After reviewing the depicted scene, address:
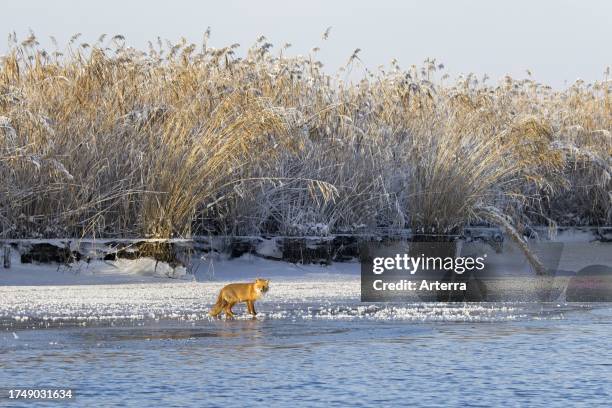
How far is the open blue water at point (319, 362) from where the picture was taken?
499 centimetres

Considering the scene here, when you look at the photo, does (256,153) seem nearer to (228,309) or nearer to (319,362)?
(228,309)

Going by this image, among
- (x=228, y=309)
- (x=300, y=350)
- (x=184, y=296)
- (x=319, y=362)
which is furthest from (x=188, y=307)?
(x=319, y=362)

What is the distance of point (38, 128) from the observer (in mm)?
10539

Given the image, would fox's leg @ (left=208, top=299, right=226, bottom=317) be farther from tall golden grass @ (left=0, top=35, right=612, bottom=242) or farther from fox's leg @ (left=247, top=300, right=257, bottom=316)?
tall golden grass @ (left=0, top=35, right=612, bottom=242)

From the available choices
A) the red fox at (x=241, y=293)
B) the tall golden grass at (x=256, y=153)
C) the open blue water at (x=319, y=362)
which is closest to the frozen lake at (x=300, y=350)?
the open blue water at (x=319, y=362)

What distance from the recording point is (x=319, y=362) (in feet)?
19.3

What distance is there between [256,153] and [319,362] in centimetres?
590

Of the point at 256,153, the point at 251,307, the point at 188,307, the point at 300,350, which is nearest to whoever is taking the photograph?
the point at 300,350

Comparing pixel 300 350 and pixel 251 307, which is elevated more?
pixel 251 307

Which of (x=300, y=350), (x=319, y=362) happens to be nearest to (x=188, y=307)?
(x=300, y=350)

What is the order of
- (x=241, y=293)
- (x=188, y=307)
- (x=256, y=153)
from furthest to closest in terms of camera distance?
(x=256, y=153)
(x=188, y=307)
(x=241, y=293)

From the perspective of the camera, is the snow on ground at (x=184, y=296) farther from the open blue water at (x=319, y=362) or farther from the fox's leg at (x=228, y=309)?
the open blue water at (x=319, y=362)

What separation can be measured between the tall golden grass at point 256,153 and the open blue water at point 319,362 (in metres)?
3.53

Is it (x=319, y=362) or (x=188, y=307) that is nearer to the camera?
(x=319, y=362)
